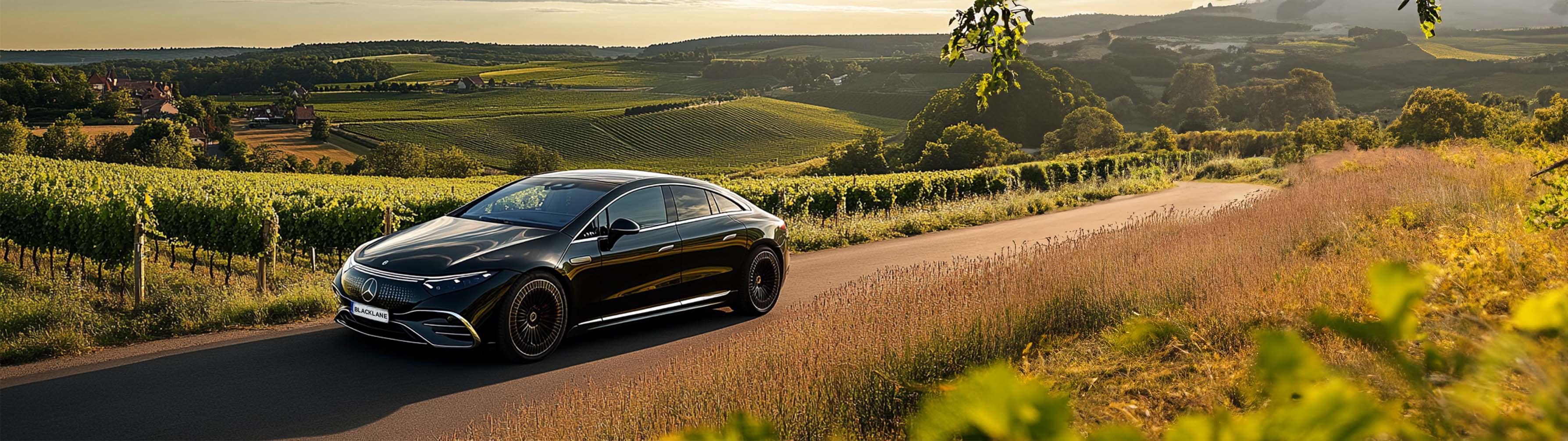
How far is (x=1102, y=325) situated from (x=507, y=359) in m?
4.98

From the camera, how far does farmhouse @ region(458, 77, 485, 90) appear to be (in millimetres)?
167750

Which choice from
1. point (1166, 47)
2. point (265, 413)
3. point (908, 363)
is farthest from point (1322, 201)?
point (1166, 47)

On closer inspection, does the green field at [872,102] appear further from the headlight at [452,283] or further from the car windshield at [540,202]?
the headlight at [452,283]

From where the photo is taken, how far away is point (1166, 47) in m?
197

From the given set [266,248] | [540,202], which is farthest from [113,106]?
[540,202]

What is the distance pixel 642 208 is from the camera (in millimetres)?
9492

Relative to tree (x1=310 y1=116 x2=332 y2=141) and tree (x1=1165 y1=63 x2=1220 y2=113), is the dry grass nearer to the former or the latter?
tree (x1=1165 y1=63 x2=1220 y2=113)

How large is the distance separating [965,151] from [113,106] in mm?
124449

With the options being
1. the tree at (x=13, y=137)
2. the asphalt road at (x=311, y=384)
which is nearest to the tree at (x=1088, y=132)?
the asphalt road at (x=311, y=384)

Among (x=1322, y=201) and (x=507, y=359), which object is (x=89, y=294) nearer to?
(x=507, y=359)

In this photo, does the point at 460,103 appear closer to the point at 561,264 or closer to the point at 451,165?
the point at 451,165

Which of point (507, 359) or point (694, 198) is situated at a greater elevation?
point (694, 198)

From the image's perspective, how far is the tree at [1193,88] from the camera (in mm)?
128750

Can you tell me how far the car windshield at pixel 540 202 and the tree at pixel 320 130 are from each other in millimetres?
125038
